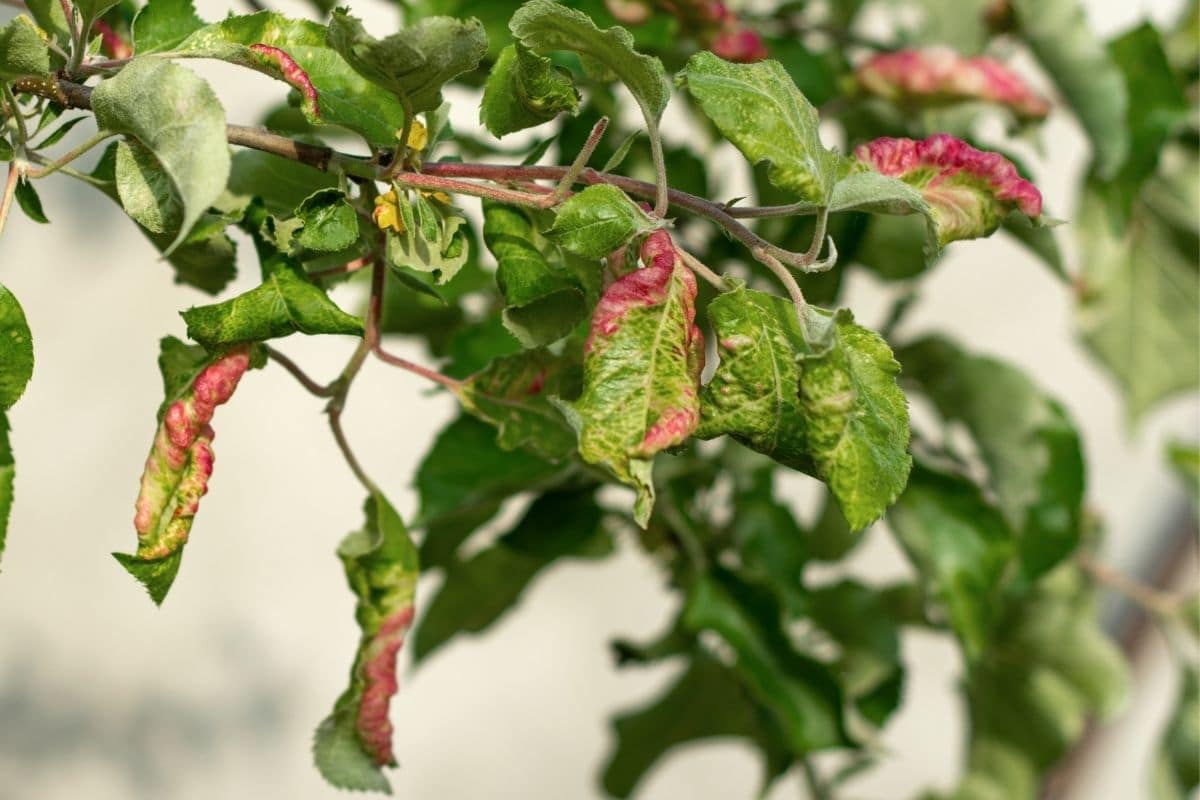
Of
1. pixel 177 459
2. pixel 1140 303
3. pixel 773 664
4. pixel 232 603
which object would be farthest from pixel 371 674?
pixel 232 603

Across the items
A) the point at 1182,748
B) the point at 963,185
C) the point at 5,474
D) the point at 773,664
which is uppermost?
the point at 963,185

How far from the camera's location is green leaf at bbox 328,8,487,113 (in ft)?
0.62

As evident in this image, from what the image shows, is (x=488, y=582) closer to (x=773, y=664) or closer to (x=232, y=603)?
(x=773, y=664)

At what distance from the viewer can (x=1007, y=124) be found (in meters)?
0.49

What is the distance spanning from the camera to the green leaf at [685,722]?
536 millimetres

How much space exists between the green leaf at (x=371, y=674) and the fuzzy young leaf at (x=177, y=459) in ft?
0.19

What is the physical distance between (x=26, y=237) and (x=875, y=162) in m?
0.64

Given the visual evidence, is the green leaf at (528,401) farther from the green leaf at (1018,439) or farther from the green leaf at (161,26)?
the green leaf at (1018,439)

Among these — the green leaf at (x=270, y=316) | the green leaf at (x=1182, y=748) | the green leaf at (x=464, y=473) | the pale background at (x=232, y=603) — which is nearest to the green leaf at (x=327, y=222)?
the green leaf at (x=270, y=316)

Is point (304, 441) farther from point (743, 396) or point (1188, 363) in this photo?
point (743, 396)

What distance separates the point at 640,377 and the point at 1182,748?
1.89 ft

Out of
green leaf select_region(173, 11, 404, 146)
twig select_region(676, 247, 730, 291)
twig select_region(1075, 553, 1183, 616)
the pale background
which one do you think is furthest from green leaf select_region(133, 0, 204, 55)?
twig select_region(1075, 553, 1183, 616)

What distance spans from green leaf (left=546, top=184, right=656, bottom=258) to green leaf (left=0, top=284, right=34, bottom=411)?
3.8 inches

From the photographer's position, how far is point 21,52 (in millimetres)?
203
